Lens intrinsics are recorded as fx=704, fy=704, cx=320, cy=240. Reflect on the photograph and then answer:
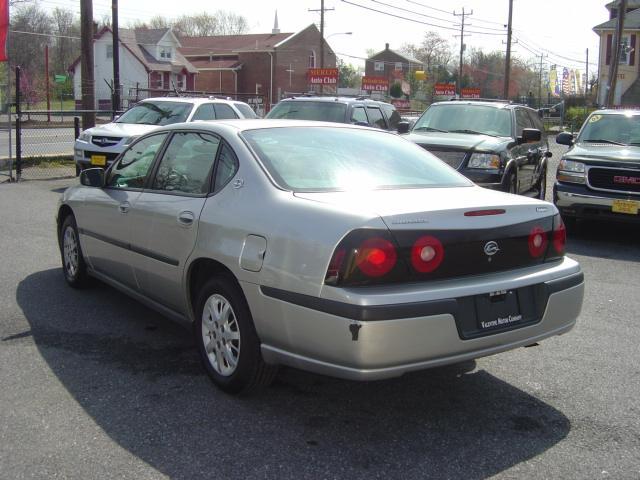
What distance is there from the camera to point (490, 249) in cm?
372

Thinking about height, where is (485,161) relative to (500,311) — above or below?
above

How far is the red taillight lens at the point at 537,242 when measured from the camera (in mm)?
3947

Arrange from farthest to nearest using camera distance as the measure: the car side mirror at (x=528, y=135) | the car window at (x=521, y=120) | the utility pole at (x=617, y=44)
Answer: the utility pole at (x=617, y=44) < the car window at (x=521, y=120) < the car side mirror at (x=528, y=135)

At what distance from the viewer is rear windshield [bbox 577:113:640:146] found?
10.2 m

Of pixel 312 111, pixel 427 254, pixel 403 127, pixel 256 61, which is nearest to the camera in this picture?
pixel 427 254

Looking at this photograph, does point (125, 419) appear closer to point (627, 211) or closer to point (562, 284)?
point (562, 284)

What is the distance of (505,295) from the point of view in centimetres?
369

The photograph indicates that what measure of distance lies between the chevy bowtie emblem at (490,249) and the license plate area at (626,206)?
6.04 meters

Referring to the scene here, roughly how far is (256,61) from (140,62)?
37.7 feet

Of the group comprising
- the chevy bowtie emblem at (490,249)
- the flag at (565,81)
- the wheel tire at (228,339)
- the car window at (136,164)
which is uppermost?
the flag at (565,81)

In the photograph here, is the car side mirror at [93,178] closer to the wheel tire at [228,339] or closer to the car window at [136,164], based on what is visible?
the car window at [136,164]

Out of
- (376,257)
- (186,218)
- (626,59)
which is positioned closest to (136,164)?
(186,218)

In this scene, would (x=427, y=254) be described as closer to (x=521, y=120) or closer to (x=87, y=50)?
(x=521, y=120)

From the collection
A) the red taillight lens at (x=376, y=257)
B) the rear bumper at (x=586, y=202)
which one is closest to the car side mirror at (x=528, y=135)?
the rear bumper at (x=586, y=202)
